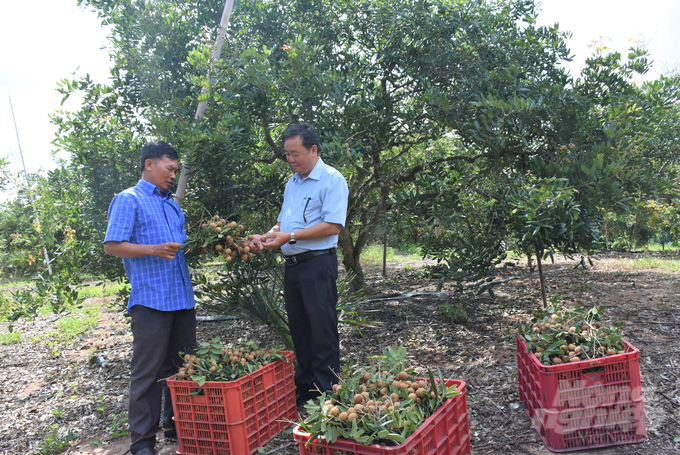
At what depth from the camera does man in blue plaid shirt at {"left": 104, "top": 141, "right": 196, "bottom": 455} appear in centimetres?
242

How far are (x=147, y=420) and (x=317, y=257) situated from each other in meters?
1.35

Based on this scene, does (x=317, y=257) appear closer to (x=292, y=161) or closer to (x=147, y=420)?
(x=292, y=161)

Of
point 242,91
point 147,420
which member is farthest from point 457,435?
point 242,91

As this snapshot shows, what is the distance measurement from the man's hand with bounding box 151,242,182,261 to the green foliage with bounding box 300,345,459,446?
1.23m

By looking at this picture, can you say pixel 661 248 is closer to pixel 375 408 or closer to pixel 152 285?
pixel 375 408

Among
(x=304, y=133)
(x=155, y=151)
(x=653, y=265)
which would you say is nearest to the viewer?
(x=155, y=151)

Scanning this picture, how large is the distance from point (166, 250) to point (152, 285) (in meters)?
0.22

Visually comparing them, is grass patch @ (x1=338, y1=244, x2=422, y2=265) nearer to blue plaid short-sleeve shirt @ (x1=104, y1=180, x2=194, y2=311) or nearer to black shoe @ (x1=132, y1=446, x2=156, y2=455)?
blue plaid short-sleeve shirt @ (x1=104, y1=180, x2=194, y2=311)

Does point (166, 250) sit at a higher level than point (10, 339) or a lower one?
higher

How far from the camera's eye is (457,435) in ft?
6.39

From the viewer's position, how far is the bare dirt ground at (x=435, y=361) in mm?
2592

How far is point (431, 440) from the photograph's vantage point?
5.68ft

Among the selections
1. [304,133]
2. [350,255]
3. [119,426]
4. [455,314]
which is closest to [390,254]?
[350,255]

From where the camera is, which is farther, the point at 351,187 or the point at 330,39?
the point at 351,187
